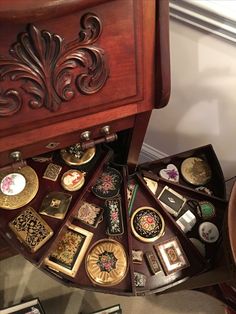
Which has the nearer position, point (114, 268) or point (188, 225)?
point (114, 268)

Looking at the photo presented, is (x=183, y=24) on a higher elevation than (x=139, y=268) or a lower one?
higher

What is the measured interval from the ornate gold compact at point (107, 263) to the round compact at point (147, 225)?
0.08 m

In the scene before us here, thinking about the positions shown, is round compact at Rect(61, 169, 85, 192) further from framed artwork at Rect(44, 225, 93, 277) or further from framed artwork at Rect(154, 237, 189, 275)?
framed artwork at Rect(154, 237, 189, 275)

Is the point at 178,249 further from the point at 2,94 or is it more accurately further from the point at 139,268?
the point at 2,94

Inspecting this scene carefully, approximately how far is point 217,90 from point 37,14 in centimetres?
78

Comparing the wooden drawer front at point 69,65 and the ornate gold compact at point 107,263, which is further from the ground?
the wooden drawer front at point 69,65

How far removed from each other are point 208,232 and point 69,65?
0.77 metres

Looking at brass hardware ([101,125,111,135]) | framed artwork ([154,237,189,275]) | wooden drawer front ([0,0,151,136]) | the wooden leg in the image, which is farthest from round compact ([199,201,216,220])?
wooden drawer front ([0,0,151,136])

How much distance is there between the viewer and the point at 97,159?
1.20 metres

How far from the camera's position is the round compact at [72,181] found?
1.15 meters

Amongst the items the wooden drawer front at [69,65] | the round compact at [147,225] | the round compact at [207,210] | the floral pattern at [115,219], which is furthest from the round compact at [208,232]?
the wooden drawer front at [69,65]

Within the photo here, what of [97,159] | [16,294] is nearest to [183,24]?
[97,159]

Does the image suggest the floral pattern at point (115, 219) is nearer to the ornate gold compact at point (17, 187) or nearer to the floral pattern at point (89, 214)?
the floral pattern at point (89, 214)

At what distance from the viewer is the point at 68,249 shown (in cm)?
113
